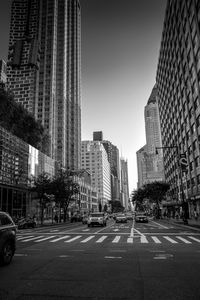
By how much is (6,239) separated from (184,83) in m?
59.6

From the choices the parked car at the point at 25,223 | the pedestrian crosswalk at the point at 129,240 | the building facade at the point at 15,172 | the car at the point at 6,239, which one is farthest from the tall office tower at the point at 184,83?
the car at the point at 6,239

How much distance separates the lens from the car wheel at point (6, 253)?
8.61 metres

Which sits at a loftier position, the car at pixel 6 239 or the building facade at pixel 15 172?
the building facade at pixel 15 172

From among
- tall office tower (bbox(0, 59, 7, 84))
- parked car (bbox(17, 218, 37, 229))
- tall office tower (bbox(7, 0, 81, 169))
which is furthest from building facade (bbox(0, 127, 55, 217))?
tall office tower (bbox(0, 59, 7, 84))

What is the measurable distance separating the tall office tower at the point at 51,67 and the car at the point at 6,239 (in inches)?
4532

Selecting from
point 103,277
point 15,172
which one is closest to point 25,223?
point 15,172

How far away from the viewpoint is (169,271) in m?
7.62

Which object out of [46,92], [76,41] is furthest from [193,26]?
[76,41]

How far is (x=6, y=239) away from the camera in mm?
8875

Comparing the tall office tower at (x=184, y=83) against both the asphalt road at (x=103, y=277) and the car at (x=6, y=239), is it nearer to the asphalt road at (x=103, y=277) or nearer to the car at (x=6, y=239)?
the asphalt road at (x=103, y=277)

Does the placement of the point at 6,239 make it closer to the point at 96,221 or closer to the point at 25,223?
the point at 96,221

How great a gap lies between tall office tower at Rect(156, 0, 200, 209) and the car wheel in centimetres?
3478

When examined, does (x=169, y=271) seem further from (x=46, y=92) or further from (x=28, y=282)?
(x=46, y=92)

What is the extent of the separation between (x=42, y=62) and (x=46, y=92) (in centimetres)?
2073
